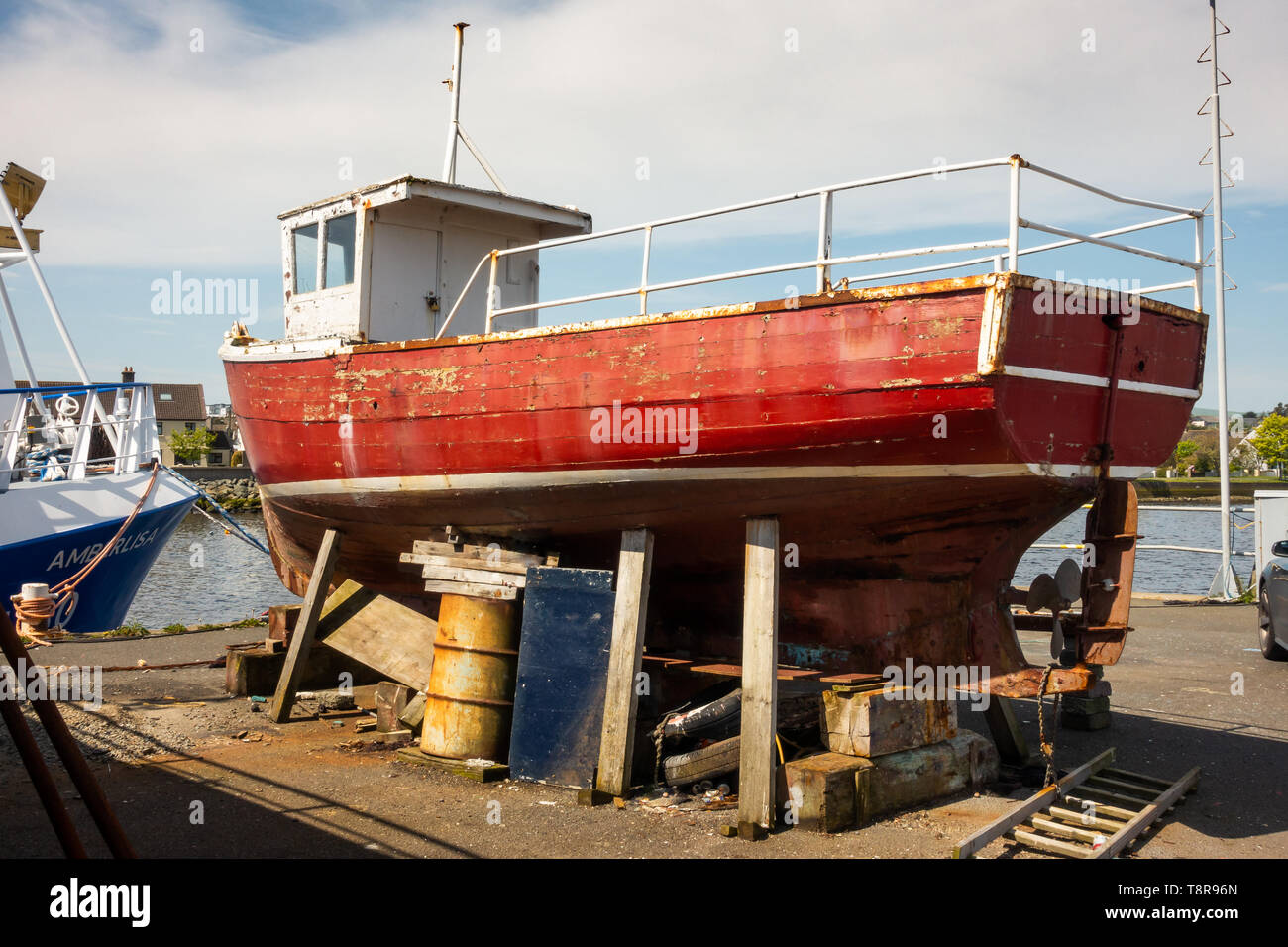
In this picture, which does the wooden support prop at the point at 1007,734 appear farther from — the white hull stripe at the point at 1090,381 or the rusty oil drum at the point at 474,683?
the rusty oil drum at the point at 474,683

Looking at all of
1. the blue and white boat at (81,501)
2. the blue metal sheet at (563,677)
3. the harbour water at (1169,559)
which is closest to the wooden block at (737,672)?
the blue metal sheet at (563,677)

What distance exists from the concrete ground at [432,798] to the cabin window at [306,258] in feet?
13.8

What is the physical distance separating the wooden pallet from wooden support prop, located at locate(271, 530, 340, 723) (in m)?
6.10

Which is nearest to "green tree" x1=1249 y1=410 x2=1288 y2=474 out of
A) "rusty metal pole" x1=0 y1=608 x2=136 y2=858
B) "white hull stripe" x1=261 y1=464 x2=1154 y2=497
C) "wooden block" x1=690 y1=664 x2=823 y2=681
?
"white hull stripe" x1=261 y1=464 x2=1154 y2=497

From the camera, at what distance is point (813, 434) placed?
6.57 meters

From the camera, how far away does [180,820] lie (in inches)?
252

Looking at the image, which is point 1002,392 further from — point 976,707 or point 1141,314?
point 976,707

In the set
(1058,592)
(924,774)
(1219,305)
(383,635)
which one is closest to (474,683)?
(383,635)

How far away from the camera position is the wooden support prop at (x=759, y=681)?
6477mm

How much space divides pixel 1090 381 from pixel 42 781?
6031 mm

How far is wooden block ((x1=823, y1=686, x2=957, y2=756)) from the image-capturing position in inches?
266

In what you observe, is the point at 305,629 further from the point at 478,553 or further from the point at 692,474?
the point at 692,474

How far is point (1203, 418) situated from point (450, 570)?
177 m
